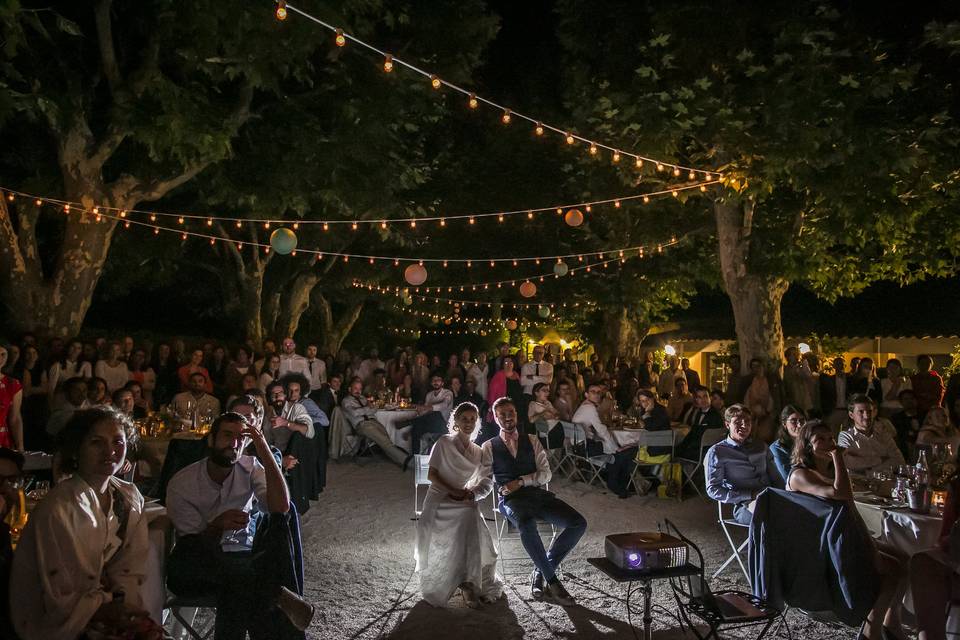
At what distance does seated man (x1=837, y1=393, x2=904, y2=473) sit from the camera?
18.1 feet

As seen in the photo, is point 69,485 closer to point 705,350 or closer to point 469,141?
point 469,141

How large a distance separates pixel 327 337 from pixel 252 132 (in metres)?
13.5

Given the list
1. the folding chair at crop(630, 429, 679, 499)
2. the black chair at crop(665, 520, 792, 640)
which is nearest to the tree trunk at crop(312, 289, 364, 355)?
the folding chair at crop(630, 429, 679, 499)

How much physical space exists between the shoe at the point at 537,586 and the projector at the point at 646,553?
47.2 inches

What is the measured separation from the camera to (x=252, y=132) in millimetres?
11578

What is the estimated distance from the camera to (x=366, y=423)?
9.76 meters

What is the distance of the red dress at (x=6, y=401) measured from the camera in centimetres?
654

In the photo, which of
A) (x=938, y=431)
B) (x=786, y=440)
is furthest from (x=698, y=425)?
(x=786, y=440)

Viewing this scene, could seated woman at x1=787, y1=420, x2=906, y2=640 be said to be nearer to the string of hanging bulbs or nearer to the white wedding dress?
the white wedding dress

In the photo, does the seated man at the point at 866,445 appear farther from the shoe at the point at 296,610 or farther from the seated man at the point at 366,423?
the seated man at the point at 366,423

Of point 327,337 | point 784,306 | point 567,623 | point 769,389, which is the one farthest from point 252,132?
point 784,306

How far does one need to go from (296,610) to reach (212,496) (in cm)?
79

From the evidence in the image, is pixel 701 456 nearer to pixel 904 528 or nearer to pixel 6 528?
pixel 904 528

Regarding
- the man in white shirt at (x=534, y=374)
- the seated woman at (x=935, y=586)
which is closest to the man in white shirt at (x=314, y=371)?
the man in white shirt at (x=534, y=374)
